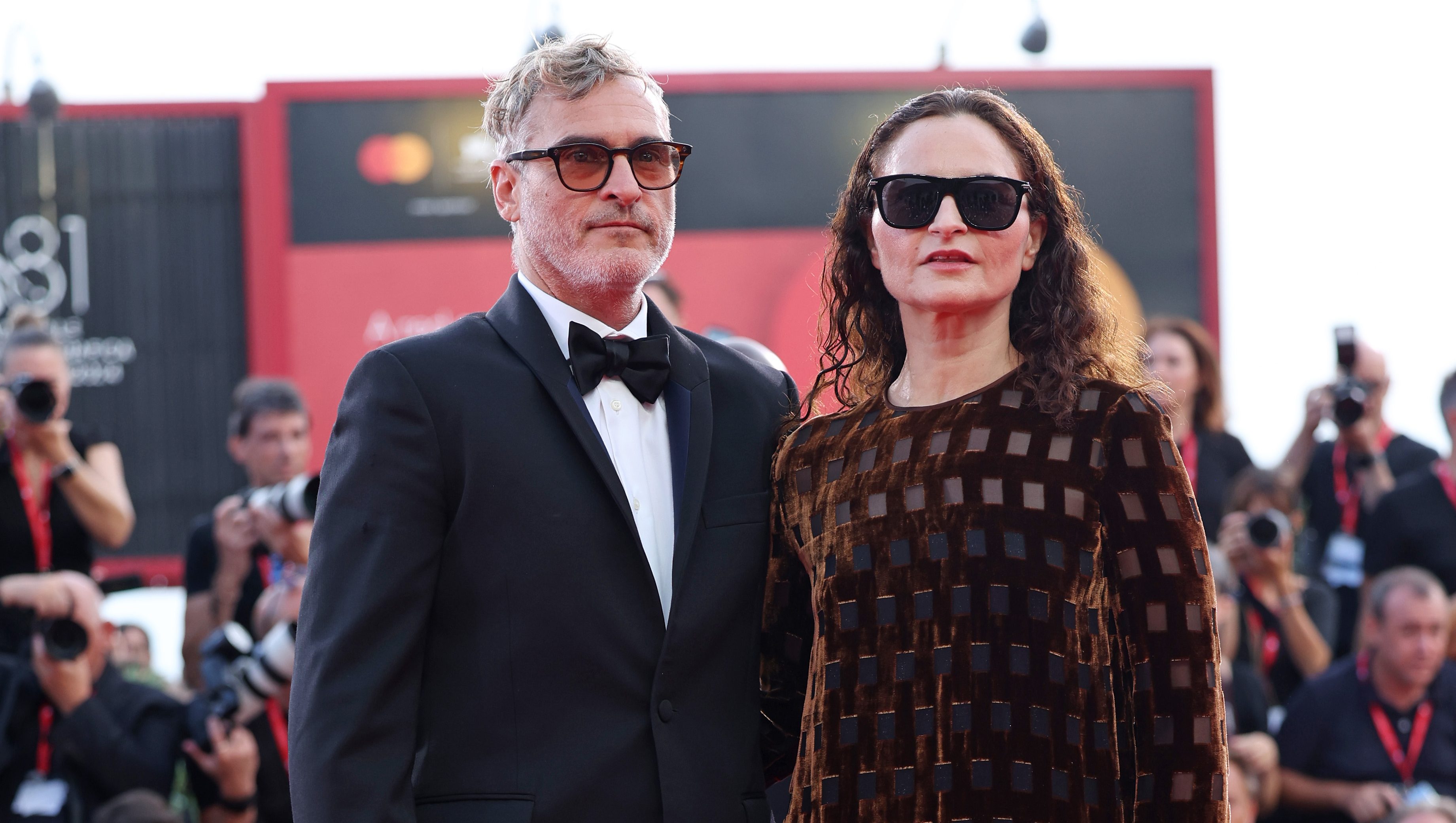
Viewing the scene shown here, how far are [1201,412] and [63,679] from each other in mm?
3805

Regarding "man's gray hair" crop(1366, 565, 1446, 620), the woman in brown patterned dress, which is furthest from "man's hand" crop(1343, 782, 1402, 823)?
the woman in brown patterned dress

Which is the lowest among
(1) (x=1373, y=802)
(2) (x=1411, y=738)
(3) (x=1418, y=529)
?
(1) (x=1373, y=802)

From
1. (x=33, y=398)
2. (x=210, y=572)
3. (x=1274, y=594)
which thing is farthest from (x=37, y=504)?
(x=1274, y=594)

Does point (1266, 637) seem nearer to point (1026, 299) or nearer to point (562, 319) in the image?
point (1026, 299)

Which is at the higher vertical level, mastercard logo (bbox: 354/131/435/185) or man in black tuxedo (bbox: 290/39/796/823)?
mastercard logo (bbox: 354/131/435/185)

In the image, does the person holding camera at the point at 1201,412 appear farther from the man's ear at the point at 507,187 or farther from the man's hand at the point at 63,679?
the man's hand at the point at 63,679

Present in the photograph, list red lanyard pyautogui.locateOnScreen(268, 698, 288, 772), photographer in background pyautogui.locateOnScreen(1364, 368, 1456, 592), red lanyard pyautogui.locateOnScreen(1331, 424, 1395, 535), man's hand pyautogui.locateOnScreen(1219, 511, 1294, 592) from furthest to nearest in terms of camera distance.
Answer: red lanyard pyautogui.locateOnScreen(1331, 424, 1395, 535) < photographer in background pyautogui.locateOnScreen(1364, 368, 1456, 592) < man's hand pyautogui.locateOnScreen(1219, 511, 1294, 592) < red lanyard pyautogui.locateOnScreen(268, 698, 288, 772)

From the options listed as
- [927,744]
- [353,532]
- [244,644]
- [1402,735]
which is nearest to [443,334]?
[353,532]

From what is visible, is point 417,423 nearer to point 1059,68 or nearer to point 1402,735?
point 1402,735

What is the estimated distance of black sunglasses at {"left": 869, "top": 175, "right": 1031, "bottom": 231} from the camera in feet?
7.41

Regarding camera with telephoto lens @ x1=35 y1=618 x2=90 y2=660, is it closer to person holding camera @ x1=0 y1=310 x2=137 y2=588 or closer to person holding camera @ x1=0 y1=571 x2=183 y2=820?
person holding camera @ x1=0 y1=571 x2=183 y2=820

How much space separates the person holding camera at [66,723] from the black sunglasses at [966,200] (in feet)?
10.5

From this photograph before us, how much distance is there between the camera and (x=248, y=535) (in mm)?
4703

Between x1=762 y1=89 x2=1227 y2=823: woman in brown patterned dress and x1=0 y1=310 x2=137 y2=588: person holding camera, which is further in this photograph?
x1=0 y1=310 x2=137 y2=588: person holding camera
